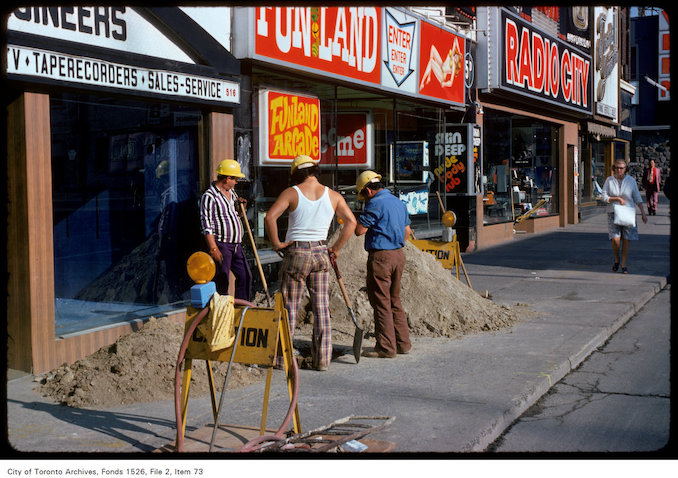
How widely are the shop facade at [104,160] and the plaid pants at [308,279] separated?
2009 mm

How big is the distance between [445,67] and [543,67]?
6028 mm

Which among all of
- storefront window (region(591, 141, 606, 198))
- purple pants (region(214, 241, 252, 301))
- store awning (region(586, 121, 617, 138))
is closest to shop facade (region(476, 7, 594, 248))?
store awning (region(586, 121, 617, 138))

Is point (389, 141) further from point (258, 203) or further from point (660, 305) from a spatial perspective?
point (660, 305)

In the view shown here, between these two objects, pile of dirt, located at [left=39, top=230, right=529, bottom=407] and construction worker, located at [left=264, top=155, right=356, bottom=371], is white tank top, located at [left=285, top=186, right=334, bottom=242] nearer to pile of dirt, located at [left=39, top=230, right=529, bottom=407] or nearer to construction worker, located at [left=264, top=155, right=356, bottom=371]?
construction worker, located at [left=264, top=155, right=356, bottom=371]

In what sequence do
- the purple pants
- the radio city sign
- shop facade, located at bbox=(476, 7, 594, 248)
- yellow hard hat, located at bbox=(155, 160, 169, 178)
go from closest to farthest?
1. the purple pants
2. yellow hard hat, located at bbox=(155, 160, 169, 178)
3. shop facade, located at bbox=(476, 7, 594, 248)
4. the radio city sign

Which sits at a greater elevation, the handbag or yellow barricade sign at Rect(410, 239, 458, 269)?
the handbag

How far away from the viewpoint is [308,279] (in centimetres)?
689

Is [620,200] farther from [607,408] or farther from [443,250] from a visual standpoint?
[607,408]

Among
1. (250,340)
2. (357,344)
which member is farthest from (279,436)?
(357,344)

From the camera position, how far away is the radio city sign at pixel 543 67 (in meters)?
18.8

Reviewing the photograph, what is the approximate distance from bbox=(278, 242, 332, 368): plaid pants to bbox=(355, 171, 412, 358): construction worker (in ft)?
2.19

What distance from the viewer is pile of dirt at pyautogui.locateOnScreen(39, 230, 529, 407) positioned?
6078 mm

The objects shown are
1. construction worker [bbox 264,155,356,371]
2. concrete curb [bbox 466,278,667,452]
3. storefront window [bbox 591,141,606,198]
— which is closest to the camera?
concrete curb [bbox 466,278,667,452]

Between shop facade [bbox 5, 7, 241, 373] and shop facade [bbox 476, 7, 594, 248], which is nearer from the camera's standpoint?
shop facade [bbox 5, 7, 241, 373]
